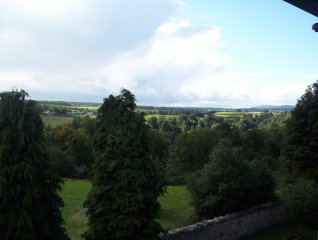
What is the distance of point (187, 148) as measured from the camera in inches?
2222

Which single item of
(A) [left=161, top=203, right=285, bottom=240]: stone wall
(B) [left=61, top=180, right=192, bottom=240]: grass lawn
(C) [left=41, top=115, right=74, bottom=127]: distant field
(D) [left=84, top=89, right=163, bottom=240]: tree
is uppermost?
(D) [left=84, top=89, right=163, bottom=240]: tree

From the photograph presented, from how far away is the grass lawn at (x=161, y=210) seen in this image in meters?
24.2

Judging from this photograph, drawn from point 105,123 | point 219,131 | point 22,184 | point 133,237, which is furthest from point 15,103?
point 219,131

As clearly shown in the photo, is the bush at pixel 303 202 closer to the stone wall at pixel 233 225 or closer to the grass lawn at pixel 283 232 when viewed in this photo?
the grass lawn at pixel 283 232

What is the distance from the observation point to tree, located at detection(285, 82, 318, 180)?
89.3ft

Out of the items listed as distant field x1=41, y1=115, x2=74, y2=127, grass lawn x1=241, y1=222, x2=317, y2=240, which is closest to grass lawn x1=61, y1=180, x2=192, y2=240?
grass lawn x1=241, y1=222, x2=317, y2=240

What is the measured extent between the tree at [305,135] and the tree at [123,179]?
53.0ft

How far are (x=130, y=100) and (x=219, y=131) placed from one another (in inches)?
1805

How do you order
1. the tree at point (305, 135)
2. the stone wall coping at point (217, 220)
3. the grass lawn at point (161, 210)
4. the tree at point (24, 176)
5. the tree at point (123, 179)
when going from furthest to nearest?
the tree at point (305, 135), the grass lawn at point (161, 210), the stone wall coping at point (217, 220), the tree at point (123, 179), the tree at point (24, 176)

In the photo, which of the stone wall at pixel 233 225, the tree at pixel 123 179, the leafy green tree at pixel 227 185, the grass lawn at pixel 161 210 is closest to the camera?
the tree at pixel 123 179

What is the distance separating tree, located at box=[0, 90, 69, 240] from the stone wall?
234 inches

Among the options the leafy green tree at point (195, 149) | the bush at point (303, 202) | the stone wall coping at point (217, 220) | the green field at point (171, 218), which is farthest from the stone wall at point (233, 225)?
the leafy green tree at point (195, 149)

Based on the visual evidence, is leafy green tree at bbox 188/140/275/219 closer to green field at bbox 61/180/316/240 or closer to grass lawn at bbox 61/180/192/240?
green field at bbox 61/180/316/240

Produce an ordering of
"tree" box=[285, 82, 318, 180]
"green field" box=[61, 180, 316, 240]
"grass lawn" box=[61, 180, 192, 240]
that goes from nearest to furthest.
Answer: "green field" box=[61, 180, 316, 240] < "grass lawn" box=[61, 180, 192, 240] < "tree" box=[285, 82, 318, 180]
